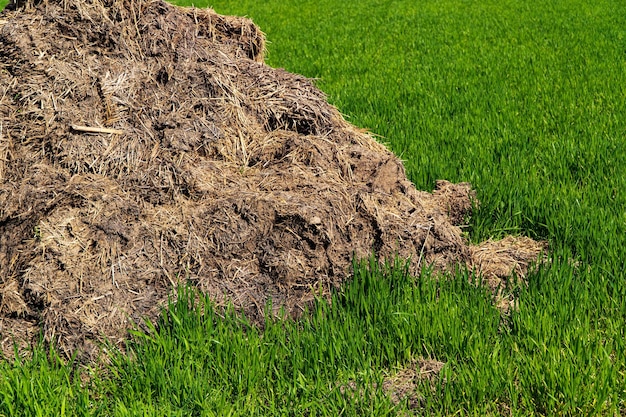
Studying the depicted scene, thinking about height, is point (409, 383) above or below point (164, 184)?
below

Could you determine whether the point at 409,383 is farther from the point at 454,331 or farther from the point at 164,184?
the point at 164,184

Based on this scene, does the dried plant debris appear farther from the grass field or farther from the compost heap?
the compost heap

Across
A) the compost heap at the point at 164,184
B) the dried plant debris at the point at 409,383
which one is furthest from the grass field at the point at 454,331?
the compost heap at the point at 164,184

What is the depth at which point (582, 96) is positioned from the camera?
756cm

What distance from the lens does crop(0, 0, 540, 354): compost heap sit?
3.34 meters

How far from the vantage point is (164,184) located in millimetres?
3713

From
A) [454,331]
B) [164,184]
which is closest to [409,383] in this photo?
[454,331]

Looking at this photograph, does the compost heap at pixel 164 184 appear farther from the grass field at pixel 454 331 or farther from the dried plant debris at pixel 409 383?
the dried plant debris at pixel 409 383

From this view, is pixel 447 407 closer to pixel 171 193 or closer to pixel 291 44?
pixel 171 193

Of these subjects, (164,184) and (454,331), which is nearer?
(454,331)

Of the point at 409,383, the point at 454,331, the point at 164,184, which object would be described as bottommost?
the point at 409,383

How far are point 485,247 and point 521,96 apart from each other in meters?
3.99

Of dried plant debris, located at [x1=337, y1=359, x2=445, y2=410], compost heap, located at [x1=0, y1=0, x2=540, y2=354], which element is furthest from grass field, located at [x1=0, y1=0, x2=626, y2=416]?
compost heap, located at [x1=0, y1=0, x2=540, y2=354]

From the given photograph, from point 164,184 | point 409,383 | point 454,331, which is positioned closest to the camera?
point 409,383
